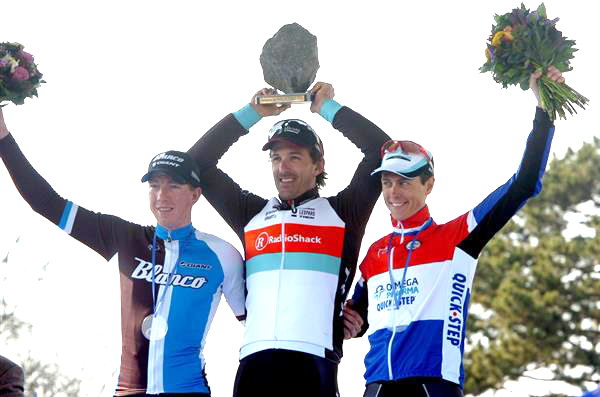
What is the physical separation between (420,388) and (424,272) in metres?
0.66

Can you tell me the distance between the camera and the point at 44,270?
21.1m

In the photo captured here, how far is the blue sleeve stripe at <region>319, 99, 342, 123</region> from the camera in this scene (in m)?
7.95

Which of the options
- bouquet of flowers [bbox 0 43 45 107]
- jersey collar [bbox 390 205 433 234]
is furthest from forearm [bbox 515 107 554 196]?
bouquet of flowers [bbox 0 43 45 107]

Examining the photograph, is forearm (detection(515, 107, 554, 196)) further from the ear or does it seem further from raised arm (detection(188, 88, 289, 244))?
raised arm (detection(188, 88, 289, 244))

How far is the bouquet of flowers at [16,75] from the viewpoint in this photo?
7785 mm

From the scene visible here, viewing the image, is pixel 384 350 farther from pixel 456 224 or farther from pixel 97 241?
pixel 97 241

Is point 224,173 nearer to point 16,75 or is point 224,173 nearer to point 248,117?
point 248,117

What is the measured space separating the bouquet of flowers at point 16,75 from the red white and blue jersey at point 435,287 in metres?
2.43

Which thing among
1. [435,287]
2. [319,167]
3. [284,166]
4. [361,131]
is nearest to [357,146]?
[361,131]

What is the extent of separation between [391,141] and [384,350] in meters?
1.29

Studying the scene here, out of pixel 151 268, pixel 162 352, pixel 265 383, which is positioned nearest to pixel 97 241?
pixel 151 268

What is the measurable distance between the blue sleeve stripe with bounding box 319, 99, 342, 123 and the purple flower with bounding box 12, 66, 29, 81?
5.93 ft

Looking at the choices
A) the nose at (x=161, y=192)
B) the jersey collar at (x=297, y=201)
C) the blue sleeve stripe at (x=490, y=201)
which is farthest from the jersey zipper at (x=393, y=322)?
the nose at (x=161, y=192)

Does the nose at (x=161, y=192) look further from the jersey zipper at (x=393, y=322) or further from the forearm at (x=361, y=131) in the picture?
the jersey zipper at (x=393, y=322)
